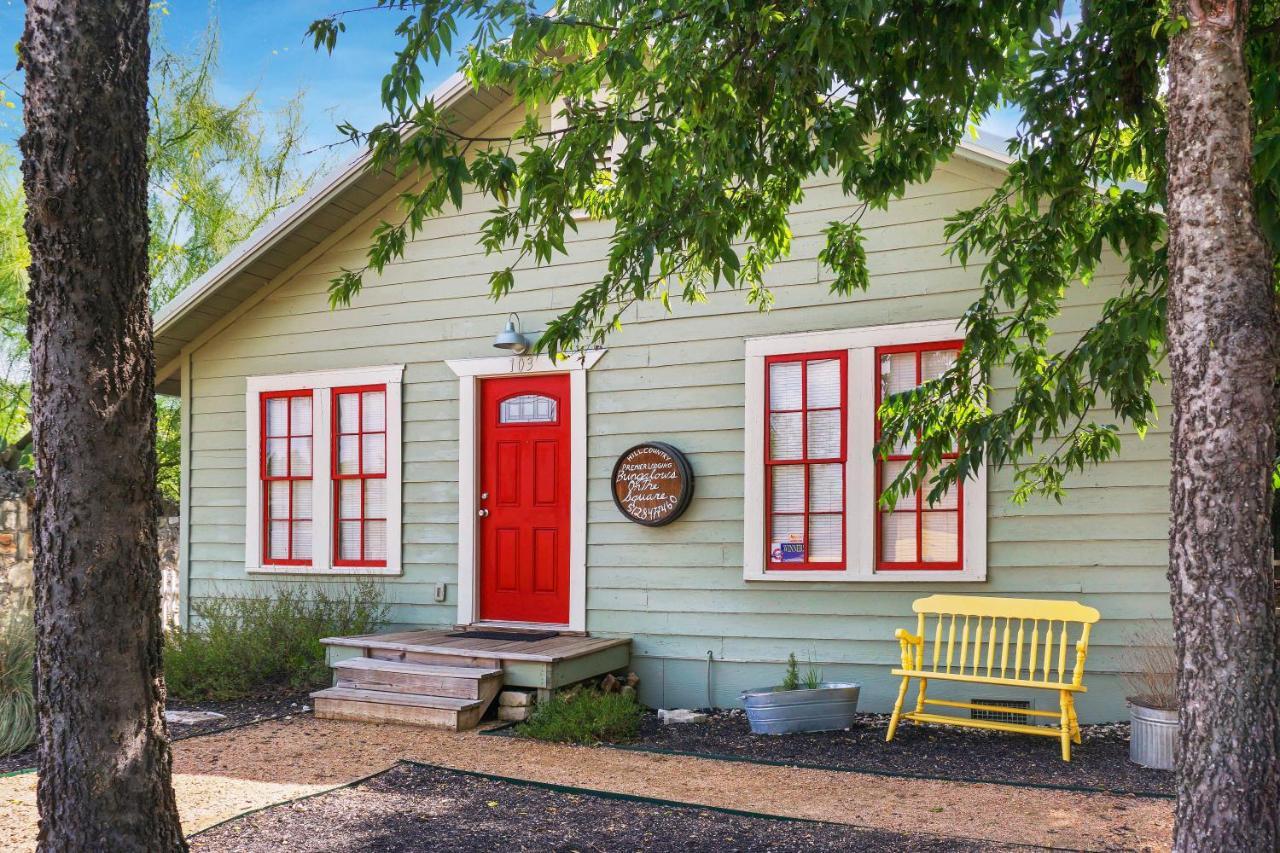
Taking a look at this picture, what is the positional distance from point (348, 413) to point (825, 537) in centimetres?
407

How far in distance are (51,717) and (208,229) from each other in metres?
14.2

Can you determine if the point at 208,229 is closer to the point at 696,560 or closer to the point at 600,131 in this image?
the point at 696,560

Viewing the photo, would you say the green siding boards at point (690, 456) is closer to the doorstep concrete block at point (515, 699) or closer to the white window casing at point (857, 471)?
the white window casing at point (857, 471)

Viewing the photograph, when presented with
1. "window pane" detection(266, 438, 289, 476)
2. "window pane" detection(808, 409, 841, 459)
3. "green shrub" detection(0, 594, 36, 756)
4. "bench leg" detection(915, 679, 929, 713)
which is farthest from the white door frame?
"green shrub" detection(0, 594, 36, 756)

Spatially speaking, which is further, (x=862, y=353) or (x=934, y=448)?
(x=862, y=353)

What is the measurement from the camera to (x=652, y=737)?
6547mm

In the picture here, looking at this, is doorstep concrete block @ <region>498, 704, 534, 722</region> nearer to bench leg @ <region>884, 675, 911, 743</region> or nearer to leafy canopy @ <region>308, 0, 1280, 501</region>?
bench leg @ <region>884, 675, 911, 743</region>

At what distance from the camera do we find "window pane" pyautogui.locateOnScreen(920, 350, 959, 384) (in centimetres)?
684

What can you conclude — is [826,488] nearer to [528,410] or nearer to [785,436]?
[785,436]

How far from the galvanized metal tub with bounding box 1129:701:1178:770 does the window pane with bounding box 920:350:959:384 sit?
7.56ft

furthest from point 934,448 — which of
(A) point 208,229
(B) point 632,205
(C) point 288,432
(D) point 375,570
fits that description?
(A) point 208,229

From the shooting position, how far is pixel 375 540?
8.68 m

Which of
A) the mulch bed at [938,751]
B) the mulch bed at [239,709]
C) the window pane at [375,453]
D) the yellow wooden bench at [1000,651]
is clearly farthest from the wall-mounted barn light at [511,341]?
the yellow wooden bench at [1000,651]

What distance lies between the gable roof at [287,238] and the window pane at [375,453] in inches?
64.7
